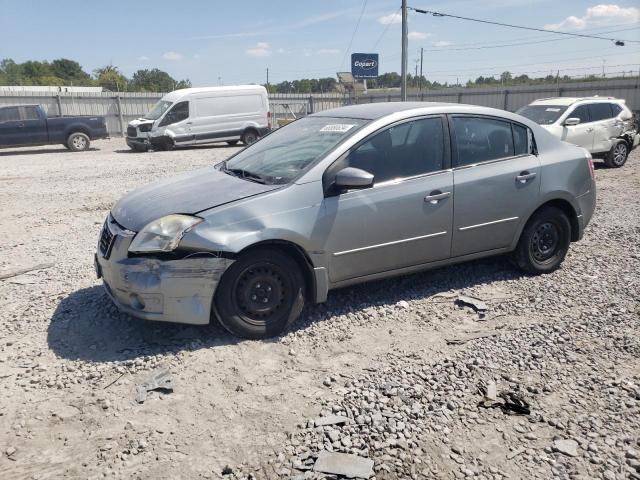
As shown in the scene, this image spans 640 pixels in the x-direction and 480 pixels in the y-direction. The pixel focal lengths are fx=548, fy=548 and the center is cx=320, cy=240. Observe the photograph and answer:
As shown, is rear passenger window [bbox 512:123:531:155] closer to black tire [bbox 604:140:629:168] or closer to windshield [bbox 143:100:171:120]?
black tire [bbox 604:140:629:168]

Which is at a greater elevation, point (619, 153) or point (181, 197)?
point (181, 197)

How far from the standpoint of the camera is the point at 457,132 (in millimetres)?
5043

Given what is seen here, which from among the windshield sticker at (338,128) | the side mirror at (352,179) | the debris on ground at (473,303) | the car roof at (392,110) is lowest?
the debris on ground at (473,303)

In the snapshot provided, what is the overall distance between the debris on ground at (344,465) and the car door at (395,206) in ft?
5.75

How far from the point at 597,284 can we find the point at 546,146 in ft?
4.77

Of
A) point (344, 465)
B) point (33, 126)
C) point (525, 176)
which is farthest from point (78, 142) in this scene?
point (344, 465)

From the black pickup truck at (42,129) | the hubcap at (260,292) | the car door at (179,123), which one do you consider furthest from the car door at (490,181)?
the black pickup truck at (42,129)

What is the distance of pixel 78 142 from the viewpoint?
20359mm

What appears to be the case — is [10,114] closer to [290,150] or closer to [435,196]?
[290,150]

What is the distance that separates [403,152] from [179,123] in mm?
17086

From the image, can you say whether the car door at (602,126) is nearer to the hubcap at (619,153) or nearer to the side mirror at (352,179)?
the hubcap at (619,153)

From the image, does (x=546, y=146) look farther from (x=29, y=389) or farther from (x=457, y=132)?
(x=29, y=389)

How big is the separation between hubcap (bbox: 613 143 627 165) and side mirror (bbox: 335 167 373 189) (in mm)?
12274

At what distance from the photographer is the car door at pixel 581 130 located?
43.7ft
